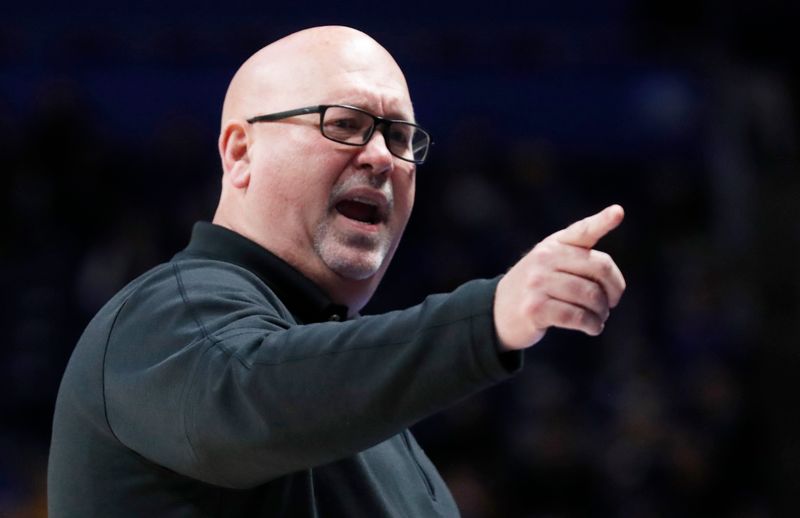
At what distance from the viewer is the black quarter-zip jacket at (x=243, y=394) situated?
156 centimetres

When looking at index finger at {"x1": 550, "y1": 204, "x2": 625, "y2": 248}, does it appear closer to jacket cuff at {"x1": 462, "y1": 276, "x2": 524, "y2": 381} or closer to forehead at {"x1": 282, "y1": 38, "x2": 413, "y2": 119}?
jacket cuff at {"x1": 462, "y1": 276, "x2": 524, "y2": 381}

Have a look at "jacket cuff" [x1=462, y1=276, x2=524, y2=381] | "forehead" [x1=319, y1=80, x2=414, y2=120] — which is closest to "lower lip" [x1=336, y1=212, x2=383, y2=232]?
"forehead" [x1=319, y1=80, x2=414, y2=120]

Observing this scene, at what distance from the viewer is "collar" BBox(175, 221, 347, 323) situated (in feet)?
7.47

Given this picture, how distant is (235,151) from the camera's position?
2498 millimetres

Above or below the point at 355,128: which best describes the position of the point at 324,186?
below

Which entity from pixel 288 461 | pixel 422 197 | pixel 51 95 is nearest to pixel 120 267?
pixel 51 95

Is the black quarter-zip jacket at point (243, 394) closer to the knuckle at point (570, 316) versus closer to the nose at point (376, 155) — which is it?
the knuckle at point (570, 316)

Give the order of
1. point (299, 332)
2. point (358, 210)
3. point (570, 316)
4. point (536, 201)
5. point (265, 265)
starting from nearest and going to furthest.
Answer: point (570, 316), point (299, 332), point (265, 265), point (358, 210), point (536, 201)

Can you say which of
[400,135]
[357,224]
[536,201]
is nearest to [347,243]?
[357,224]

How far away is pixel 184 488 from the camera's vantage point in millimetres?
1878

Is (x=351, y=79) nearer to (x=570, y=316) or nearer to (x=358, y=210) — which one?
(x=358, y=210)

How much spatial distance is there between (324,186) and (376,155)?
12 centimetres

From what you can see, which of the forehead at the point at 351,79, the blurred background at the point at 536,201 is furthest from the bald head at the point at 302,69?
the blurred background at the point at 536,201

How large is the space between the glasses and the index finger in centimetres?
86
